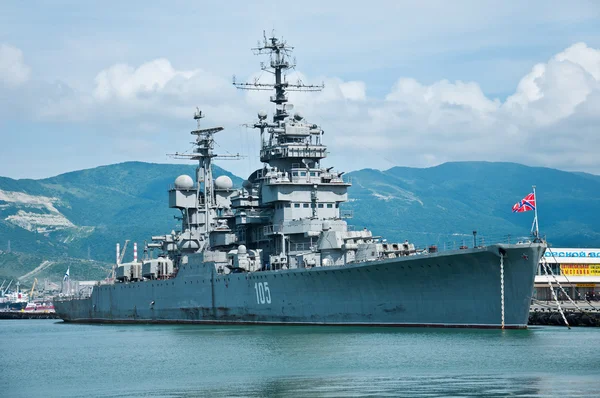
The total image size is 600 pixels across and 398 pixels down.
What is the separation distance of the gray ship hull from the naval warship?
5cm

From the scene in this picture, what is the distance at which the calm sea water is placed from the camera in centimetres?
2322

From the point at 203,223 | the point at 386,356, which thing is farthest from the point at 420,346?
the point at 203,223

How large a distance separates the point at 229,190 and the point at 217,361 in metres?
27.9

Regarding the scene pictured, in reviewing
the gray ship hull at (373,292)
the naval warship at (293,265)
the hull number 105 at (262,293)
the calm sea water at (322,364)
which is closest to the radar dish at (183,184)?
the naval warship at (293,265)

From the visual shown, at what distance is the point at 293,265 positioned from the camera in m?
43.7

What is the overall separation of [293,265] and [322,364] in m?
15.7

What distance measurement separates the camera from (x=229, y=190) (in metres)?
57.8

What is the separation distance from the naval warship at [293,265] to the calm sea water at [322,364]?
1.11 meters

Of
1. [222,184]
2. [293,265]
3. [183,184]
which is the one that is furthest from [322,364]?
[222,184]

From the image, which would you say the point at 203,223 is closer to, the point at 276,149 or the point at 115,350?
the point at 276,149

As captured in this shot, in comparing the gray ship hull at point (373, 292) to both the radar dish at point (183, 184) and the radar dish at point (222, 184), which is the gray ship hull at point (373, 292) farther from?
the radar dish at point (222, 184)

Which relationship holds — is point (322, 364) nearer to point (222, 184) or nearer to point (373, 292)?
point (373, 292)

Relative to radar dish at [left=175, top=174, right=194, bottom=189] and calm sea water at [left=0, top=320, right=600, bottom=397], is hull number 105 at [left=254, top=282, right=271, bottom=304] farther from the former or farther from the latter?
radar dish at [left=175, top=174, right=194, bottom=189]

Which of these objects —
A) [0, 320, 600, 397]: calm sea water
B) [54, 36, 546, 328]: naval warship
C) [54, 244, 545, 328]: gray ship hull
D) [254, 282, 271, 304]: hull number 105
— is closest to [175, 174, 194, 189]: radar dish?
[54, 36, 546, 328]: naval warship
